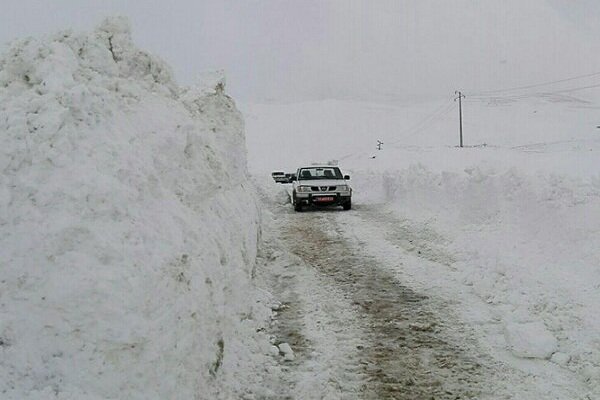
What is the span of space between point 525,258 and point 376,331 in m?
3.69

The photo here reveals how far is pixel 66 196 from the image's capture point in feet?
13.0

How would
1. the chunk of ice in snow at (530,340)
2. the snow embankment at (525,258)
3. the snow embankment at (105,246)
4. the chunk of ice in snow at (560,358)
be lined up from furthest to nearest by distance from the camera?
1. the snow embankment at (525,258)
2. the chunk of ice in snow at (530,340)
3. the chunk of ice in snow at (560,358)
4. the snow embankment at (105,246)

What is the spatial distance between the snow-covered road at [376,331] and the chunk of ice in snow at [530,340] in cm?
33

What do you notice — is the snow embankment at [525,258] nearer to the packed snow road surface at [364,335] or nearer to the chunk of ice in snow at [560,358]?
the chunk of ice in snow at [560,358]

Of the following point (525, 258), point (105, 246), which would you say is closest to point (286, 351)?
point (105, 246)

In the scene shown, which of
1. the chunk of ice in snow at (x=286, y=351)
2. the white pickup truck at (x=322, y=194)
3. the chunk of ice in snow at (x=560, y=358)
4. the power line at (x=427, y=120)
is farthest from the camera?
the power line at (x=427, y=120)

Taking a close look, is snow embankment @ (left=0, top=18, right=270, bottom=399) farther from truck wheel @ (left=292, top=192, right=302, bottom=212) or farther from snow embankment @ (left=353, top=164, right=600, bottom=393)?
truck wheel @ (left=292, top=192, right=302, bottom=212)

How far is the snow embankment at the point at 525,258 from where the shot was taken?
575cm

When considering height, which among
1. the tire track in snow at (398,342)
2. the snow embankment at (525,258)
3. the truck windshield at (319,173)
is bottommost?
the tire track in snow at (398,342)

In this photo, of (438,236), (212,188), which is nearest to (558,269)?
(438,236)

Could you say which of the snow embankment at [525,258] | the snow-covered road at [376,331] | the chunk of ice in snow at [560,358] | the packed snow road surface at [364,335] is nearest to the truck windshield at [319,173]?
Answer: the snow embankment at [525,258]

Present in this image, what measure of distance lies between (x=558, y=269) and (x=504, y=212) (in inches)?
131

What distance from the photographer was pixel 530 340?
5586 millimetres

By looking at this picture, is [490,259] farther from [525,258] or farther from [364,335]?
[364,335]
